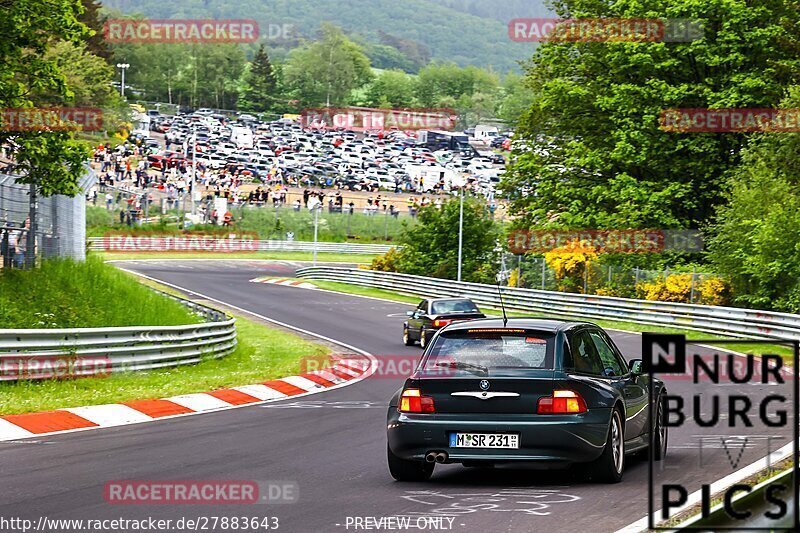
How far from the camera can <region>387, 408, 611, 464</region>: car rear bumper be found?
34.1 feet

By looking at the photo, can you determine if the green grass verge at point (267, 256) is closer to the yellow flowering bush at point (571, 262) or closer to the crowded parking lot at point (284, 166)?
the crowded parking lot at point (284, 166)

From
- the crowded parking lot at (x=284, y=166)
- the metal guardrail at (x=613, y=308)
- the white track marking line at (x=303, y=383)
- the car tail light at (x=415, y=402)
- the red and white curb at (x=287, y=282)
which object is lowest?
the red and white curb at (x=287, y=282)

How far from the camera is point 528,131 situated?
179 feet

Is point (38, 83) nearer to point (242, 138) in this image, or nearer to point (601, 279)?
point (601, 279)

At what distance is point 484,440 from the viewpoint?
10594mm

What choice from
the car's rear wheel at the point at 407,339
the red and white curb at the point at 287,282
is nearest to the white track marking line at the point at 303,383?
the car's rear wheel at the point at 407,339

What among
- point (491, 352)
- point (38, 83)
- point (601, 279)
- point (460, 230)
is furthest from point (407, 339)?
point (491, 352)

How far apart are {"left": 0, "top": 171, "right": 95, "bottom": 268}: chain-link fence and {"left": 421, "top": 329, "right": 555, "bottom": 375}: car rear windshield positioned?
545 inches

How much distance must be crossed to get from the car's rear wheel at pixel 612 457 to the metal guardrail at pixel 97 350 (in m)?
10.7

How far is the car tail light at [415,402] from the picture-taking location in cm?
1090

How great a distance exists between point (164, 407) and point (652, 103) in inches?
1333

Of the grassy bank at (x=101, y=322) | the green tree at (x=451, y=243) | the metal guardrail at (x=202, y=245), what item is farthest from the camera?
the metal guardrail at (x=202, y=245)

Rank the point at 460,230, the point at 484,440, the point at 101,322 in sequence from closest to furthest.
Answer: the point at 484,440 < the point at 101,322 < the point at 460,230

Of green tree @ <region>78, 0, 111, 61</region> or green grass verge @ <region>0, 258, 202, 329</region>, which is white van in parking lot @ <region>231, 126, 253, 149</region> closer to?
green tree @ <region>78, 0, 111, 61</region>
